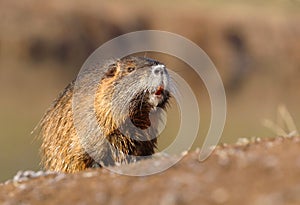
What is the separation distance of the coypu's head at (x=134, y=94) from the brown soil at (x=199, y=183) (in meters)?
1.79

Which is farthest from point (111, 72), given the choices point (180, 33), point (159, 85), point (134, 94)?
point (180, 33)

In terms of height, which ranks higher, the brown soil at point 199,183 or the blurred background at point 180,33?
the blurred background at point 180,33

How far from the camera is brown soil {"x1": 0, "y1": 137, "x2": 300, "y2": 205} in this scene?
5.36 m

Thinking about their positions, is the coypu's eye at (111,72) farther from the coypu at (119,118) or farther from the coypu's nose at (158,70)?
the coypu's nose at (158,70)

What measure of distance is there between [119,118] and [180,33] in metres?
37.4

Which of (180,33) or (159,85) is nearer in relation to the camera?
(159,85)

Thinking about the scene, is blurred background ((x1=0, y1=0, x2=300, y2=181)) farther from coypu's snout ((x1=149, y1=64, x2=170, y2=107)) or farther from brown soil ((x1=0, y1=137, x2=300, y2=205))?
brown soil ((x1=0, y1=137, x2=300, y2=205))

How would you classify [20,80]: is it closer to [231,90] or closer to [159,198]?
[231,90]

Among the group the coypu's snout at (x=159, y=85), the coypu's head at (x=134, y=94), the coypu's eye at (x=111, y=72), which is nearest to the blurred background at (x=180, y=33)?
the coypu's eye at (x=111, y=72)

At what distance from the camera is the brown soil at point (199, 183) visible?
5359 millimetres

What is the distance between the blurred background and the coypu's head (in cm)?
2005

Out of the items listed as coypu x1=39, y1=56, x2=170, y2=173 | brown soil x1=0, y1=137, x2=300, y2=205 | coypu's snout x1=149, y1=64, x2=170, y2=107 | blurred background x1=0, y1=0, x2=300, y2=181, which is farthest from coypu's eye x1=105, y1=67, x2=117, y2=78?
blurred background x1=0, y1=0, x2=300, y2=181

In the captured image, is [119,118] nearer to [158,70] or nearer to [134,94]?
[134,94]

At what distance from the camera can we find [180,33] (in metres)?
46.1
